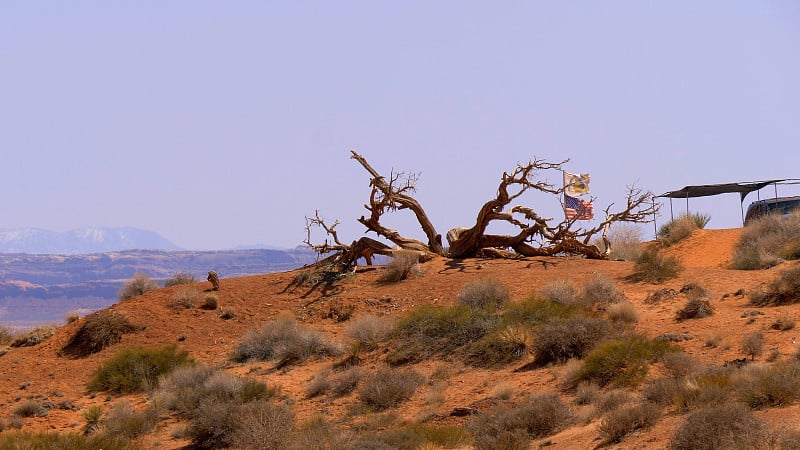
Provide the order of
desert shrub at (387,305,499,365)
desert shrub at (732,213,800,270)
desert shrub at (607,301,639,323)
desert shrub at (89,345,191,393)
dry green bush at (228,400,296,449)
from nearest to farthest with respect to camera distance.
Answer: dry green bush at (228,400,296,449)
desert shrub at (607,301,639,323)
desert shrub at (387,305,499,365)
desert shrub at (89,345,191,393)
desert shrub at (732,213,800,270)

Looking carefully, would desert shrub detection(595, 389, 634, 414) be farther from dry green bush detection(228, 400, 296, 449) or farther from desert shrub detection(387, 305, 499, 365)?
desert shrub detection(387, 305, 499, 365)

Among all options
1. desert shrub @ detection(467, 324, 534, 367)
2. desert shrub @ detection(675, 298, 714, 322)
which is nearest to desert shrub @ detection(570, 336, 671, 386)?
desert shrub @ detection(467, 324, 534, 367)

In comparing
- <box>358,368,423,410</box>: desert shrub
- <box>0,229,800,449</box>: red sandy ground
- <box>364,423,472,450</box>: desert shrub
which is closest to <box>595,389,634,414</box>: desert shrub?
<box>0,229,800,449</box>: red sandy ground

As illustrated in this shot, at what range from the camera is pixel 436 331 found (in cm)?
2025

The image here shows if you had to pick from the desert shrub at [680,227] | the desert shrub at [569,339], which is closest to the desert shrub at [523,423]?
the desert shrub at [569,339]

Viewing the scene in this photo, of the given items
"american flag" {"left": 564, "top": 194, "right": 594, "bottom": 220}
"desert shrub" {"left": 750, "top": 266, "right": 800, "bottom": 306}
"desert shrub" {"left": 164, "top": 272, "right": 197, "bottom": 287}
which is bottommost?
"desert shrub" {"left": 750, "top": 266, "right": 800, "bottom": 306}

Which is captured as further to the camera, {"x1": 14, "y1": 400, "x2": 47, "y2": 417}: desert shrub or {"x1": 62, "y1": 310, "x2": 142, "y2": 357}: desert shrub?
{"x1": 62, "y1": 310, "x2": 142, "y2": 357}: desert shrub

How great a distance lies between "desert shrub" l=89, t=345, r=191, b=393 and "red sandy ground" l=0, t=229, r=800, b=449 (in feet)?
1.29

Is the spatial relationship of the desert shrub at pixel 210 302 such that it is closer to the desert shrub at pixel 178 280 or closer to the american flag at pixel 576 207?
the desert shrub at pixel 178 280

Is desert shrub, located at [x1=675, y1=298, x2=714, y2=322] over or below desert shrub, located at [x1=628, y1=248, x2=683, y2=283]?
below

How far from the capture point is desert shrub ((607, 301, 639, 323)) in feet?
61.7

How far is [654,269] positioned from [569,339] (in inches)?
246

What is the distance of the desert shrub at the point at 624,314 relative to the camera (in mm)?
18812

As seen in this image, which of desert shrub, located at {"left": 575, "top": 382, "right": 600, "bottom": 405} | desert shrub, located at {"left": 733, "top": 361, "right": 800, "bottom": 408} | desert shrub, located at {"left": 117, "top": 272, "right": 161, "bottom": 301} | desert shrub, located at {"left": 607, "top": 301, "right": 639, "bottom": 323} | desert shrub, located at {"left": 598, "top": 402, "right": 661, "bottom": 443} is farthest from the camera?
desert shrub, located at {"left": 117, "top": 272, "right": 161, "bottom": 301}
